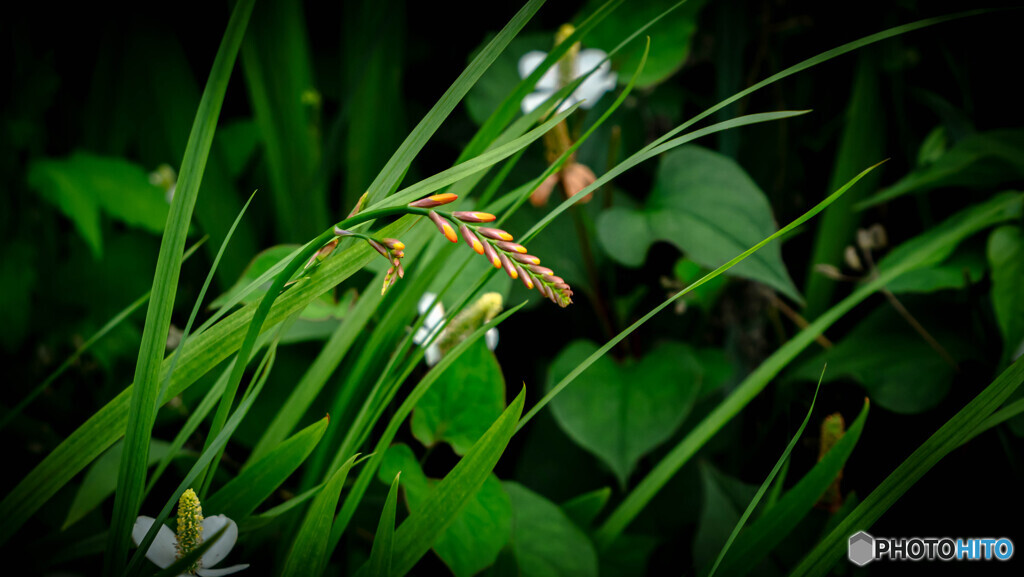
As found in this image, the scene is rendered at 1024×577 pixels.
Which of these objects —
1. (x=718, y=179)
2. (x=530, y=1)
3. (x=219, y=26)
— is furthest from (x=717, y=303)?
(x=219, y=26)

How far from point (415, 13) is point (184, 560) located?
3.83 feet

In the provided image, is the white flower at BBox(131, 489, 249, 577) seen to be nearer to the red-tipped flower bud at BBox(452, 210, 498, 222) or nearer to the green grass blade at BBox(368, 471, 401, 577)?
the green grass blade at BBox(368, 471, 401, 577)

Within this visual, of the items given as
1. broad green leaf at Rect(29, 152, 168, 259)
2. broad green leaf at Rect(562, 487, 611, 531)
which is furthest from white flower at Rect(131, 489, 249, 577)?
broad green leaf at Rect(29, 152, 168, 259)

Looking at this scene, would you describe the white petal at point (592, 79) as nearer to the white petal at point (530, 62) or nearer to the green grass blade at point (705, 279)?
the white petal at point (530, 62)

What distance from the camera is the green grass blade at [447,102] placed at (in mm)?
494

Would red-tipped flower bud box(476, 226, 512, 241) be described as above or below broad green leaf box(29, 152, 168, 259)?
below

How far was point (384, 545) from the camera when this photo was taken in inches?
18.1

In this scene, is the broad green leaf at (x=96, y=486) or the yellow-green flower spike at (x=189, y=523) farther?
the broad green leaf at (x=96, y=486)

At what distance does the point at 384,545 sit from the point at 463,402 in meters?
0.21

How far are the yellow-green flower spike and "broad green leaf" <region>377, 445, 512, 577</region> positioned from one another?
0.16 m

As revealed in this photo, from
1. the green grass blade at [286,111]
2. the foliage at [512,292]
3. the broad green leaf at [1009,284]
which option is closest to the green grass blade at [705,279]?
the foliage at [512,292]

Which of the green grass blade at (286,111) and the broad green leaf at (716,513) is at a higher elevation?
the green grass blade at (286,111)

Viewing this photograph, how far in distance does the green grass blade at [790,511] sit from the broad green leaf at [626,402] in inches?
5.9

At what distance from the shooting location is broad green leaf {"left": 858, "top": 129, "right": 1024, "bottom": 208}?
786 mm
